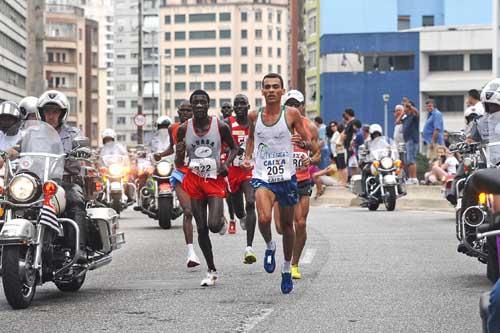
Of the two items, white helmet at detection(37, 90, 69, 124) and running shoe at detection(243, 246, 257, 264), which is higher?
white helmet at detection(37, 90, 69, 124)

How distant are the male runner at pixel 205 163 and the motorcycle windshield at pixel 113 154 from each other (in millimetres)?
13097

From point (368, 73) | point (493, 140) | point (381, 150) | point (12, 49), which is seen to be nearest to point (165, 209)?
point (381, 150)

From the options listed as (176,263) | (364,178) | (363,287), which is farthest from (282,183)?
(364,178)

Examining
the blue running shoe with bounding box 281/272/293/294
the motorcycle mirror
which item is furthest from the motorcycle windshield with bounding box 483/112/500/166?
the motorcycle mirror

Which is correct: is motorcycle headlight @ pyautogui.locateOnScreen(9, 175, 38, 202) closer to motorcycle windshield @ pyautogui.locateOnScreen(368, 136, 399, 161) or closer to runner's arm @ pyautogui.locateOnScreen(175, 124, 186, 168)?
runner's arm @ pyautogui.locateOnScreen(175, 124, 186, 168)

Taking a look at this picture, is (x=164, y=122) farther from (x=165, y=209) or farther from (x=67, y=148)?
(x=67, y=148)

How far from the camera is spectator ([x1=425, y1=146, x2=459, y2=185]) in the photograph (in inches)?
1137

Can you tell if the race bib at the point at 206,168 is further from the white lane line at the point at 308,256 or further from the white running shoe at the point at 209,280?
the white lane line at the point at 308,256

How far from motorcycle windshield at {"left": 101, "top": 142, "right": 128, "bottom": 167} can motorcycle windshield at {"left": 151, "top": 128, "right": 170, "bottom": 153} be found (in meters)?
2.39

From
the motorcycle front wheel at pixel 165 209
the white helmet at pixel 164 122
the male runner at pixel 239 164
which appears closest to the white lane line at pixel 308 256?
the male runner at pixel 239 164

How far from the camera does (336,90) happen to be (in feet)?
347

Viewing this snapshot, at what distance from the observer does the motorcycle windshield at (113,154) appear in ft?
87.2

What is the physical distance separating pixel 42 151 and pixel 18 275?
58.6 inches

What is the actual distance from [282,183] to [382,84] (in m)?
92.6
